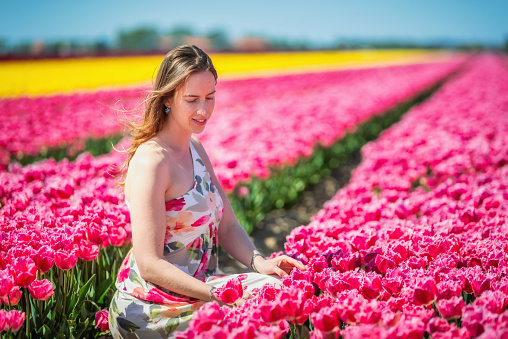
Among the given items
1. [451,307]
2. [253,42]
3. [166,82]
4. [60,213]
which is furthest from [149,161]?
[253,42]

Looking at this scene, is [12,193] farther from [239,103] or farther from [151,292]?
[239,103]

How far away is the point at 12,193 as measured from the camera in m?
3.16

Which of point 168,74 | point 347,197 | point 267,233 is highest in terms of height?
point 168,74

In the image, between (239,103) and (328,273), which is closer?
(328,273)

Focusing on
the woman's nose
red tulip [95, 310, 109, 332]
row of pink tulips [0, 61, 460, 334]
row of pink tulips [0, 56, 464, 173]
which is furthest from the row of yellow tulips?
red tulip [95, 310, 109, 332]

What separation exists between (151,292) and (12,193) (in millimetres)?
1774

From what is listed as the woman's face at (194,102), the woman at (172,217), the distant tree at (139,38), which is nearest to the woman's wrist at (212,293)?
the woman at (172,217)

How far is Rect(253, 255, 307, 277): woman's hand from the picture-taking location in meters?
2.08

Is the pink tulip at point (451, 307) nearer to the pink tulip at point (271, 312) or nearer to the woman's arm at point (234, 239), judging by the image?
the pink tulip at point (271, 312)

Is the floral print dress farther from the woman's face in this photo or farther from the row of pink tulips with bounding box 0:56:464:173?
the row of pink tulips with bounding box 0:56:464:173

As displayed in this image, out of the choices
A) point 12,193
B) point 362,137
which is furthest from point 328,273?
point 362,137

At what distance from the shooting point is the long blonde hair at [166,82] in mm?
2043

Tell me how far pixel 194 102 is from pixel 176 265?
0.77 meters

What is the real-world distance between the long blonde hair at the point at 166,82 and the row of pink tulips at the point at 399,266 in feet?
3.15
